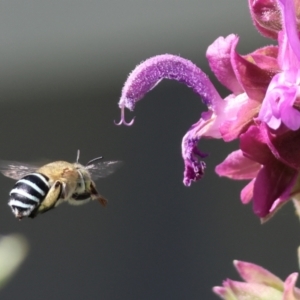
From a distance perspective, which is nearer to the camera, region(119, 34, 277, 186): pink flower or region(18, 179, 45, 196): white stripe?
region(119, 34, 277, 186): pink flower

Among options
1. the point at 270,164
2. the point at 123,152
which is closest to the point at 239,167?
the point at 270,164

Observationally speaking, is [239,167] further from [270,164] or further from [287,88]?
[287,88]

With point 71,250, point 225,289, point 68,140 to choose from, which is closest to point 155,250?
point 71,250

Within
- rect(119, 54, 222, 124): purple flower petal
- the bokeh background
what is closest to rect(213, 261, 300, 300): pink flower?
rect(119, 54, 222, 124): purple flower petal

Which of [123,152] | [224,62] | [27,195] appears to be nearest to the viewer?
[224,62]

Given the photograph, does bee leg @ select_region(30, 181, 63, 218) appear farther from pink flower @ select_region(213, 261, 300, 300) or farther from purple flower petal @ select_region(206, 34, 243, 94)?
purple flower petal @ select_region(206, 34, 243, 94)

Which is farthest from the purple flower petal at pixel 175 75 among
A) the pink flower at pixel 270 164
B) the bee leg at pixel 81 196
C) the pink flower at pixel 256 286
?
the bee leg at pixel 81 196

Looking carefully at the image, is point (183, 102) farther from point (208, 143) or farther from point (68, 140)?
point (68, 140)
